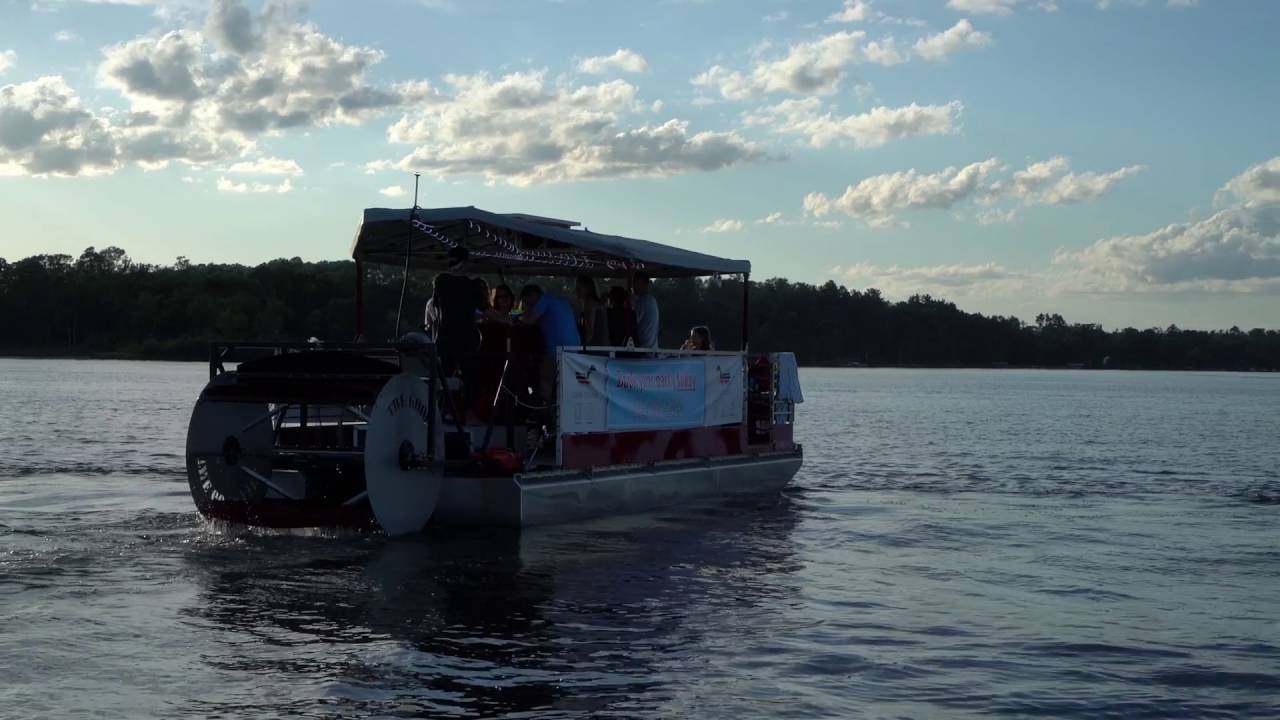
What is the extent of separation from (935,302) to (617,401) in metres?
168

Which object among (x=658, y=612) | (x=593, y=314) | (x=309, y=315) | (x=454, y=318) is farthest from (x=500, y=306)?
(x=309, y=315)

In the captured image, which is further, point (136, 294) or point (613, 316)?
point (136, 294)

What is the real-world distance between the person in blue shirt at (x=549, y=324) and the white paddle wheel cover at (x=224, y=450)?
2.87 meters

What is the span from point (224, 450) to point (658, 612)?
17.9 feet

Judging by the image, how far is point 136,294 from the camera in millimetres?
126250

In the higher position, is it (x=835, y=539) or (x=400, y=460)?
(x=400, y=460)

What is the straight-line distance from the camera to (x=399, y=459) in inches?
504

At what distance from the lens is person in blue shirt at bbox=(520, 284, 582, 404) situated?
1473 centimetres

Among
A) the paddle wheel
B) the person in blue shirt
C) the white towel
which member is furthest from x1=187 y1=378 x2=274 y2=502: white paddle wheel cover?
the white towel

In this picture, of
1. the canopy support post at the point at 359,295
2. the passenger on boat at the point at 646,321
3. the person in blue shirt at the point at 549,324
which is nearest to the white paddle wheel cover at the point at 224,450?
the canopy support post at the point at 359,295

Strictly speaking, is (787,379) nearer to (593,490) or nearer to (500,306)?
(593,490)

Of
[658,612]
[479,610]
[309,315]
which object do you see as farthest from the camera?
[309,315]

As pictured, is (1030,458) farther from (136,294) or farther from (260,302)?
(136,294)

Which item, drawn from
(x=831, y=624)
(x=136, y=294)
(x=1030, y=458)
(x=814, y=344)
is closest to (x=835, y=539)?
(x=831, y=624)
